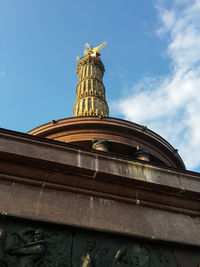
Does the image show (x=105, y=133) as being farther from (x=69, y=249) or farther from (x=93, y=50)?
(x=93, y=50)

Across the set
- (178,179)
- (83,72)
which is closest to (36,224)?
(178,179)

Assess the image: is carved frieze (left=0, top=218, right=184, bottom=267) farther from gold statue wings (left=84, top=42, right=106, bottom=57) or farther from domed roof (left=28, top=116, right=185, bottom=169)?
gold statue wings (left=84, top=42, right=106, bottom=57)

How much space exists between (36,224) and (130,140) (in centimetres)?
823

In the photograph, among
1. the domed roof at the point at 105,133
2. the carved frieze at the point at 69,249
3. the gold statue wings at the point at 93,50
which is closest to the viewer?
the carved frieze at the point at 69,249

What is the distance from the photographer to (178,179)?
276 inches

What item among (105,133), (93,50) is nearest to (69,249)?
(105,133)

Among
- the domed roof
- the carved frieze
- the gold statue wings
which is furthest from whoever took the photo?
the gold statue wings

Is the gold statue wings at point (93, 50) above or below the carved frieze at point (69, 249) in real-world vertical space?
above

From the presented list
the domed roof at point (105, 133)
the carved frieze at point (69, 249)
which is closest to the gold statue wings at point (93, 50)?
the domed roof at point (105, 133)

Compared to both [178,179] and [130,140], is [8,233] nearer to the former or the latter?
[178,179]

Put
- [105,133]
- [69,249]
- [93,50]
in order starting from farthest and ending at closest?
[93,50]
[105,133]
[69,249]

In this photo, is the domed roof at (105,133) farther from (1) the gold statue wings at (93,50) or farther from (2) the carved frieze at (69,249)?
(1) the gold statue wings at (93,50)

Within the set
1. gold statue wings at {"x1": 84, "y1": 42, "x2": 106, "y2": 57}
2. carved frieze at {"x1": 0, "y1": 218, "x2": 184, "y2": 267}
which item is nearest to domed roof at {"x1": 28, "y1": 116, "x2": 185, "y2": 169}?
carved frieze at {"x1": 0, "y1": 218, "x2": 184, "y2": 267}

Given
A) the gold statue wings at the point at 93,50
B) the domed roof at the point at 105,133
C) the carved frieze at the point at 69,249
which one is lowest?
the carved frieze at the point at 69,249
